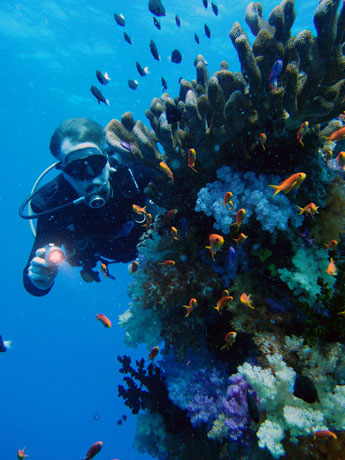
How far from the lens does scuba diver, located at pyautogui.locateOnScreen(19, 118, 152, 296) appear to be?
4449 millimetres

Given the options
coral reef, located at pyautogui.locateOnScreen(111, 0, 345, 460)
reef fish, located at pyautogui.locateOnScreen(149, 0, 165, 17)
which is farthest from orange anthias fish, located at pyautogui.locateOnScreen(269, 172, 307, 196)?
reef fish, located at pyautogui.locateOnScreen(149, 0, 165, 17)

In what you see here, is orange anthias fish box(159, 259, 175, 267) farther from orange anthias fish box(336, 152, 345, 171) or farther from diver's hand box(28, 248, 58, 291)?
orange anthias fish box(336, 152, 345, 171)

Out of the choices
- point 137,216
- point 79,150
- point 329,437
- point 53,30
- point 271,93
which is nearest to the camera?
point 329,437

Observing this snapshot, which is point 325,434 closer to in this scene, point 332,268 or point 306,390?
point 306,390

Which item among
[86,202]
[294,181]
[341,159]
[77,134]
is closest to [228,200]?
[294,181]

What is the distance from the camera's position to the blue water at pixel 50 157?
90.7 ft

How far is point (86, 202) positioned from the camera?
4.45 meters

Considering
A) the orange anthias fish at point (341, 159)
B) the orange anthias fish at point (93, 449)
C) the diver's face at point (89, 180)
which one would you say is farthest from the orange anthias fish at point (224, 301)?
the orange anthias fish at point (93, 449)

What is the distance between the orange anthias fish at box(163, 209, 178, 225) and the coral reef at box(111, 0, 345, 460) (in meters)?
0.02

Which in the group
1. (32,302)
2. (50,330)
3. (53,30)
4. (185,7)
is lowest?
(50,330)

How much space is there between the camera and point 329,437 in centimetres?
214

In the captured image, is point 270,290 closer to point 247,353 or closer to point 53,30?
point 247,353

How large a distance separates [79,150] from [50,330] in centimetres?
9206

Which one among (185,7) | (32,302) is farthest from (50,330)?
(185,7)
